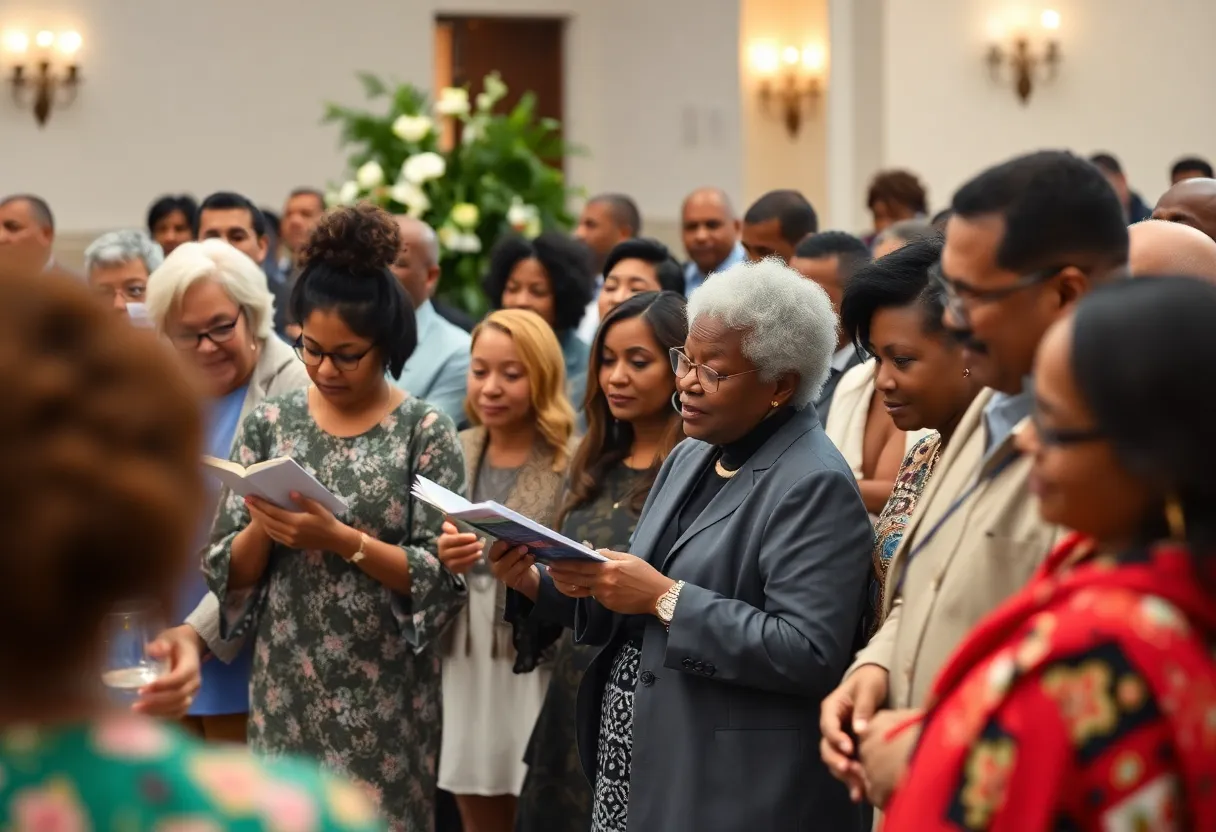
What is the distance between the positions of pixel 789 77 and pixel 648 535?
11.2 m

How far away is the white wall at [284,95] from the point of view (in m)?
13.2

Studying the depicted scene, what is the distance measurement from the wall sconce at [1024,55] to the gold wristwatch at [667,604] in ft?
29.3

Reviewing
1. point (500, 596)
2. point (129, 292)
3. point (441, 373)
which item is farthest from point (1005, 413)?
point (129, 292)

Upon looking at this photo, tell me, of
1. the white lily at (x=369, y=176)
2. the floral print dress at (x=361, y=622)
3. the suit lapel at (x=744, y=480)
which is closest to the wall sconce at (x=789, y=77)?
the white lily at (x=369, y=176)

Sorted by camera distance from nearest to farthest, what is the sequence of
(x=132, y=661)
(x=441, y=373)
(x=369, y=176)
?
(x=132, y=661) → (x=441, y=373) → (x=369, y=176)

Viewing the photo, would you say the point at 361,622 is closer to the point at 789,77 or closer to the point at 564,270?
the point at 564,270

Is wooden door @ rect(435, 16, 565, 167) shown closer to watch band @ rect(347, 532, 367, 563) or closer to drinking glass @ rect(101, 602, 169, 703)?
watch band @ rect(347, 532, 367, 563)

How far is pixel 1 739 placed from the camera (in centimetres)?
126

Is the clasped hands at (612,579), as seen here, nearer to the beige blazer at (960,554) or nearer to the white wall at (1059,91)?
the beige blazer at (960,554)

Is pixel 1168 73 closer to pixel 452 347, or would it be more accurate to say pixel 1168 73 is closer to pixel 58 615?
pixel 452 347

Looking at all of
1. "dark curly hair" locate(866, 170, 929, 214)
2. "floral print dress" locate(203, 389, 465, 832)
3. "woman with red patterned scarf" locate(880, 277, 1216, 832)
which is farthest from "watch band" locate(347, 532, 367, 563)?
"dark curly hair" locate(866, 170, 929, 214)

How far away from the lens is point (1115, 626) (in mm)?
1582

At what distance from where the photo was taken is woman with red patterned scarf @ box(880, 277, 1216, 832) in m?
1.56

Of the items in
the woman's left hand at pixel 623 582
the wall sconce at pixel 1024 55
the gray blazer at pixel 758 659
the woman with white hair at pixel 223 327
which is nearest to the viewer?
the gray blazer at pixel 758 659
